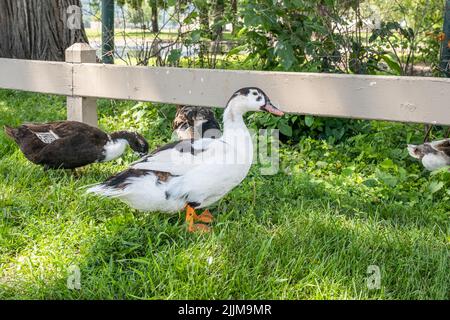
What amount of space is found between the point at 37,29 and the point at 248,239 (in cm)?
680

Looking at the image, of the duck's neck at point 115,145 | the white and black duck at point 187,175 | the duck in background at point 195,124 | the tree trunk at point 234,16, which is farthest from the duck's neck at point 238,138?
the tree trunk at point 234,16

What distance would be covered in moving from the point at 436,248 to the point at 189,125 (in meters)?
2.89

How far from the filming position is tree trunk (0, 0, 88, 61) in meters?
9.04

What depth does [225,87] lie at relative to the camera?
4.59 m

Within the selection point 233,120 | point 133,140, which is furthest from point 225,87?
point 133,140

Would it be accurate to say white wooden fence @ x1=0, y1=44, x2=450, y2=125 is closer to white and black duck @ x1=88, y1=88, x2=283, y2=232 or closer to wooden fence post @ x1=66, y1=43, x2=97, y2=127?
wooden fence post @ x1=66, y1=43, x2=97, y2=127

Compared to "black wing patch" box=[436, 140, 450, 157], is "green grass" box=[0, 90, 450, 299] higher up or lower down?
lower down

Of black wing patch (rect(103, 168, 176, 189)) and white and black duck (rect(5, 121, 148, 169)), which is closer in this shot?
black wing patch (rect(103, 168, 176, 189))

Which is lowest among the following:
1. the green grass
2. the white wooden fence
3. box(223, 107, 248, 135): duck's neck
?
the green grass

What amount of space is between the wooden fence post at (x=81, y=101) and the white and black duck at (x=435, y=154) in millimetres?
3008

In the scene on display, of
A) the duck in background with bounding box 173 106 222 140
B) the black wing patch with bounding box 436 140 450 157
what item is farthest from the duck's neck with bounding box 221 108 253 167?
the black wing patch with bounding box 436 140 450 157

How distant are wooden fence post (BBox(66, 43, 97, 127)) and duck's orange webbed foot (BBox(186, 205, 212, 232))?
6.34 feet

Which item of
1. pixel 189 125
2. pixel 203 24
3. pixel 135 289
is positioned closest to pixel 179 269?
pixel 135 289

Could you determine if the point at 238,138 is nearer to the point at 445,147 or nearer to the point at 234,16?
the point at 445,147
